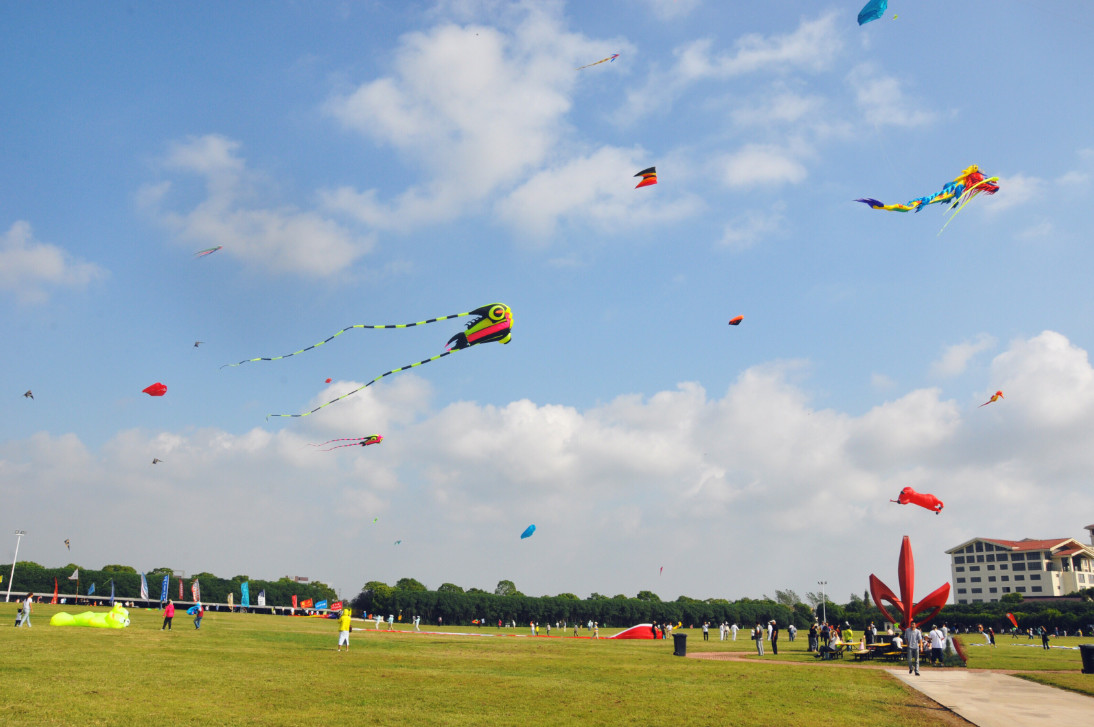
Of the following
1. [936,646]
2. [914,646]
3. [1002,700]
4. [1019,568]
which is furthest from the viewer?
[1019,568]

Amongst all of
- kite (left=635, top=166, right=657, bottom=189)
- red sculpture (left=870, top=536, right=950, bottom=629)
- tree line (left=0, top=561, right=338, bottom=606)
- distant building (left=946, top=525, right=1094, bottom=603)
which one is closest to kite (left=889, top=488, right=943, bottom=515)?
red sculpture (left=870, top=536, right=950, bottom=629)

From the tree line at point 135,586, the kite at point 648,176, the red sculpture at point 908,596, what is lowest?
the tree line at point 135,586

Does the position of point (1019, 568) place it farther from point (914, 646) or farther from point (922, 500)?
point (914, 646)

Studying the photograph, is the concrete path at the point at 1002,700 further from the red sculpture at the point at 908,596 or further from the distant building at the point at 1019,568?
the distant building at the point at 1019,568

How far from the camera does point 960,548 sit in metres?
138

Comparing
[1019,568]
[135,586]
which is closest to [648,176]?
[135,586]

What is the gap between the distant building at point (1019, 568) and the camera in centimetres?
12469

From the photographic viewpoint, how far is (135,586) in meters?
86.2

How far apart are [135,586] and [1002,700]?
93478mm

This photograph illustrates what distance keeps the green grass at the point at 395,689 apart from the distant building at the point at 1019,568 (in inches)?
4938

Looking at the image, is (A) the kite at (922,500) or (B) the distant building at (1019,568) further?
(B) the distant building at (1019,568)

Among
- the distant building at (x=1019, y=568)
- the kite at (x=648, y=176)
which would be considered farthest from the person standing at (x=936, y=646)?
the distant building at (x=1019, y=568)

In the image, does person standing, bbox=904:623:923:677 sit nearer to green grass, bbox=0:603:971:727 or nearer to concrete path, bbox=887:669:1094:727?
concrete path, bbox=887:669:1094:727

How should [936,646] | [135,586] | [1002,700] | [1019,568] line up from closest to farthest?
[1002,700], [936,646], [135,586], [1019,568]
